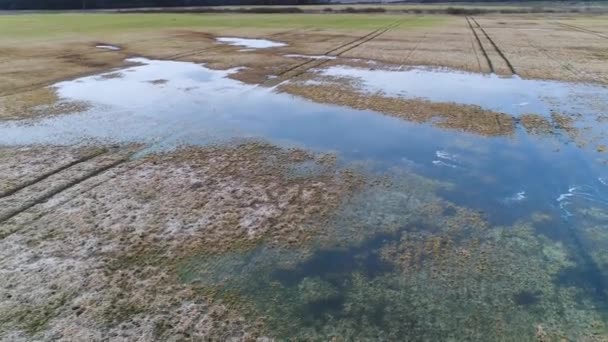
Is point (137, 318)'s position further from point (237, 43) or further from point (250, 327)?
point (237, 43)

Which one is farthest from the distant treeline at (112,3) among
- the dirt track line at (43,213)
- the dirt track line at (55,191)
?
the dirt track line at (43,213)

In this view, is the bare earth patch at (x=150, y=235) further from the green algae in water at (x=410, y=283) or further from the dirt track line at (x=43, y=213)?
the green algae in water at (x=410, y=283)

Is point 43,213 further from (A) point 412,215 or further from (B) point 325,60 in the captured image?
(B) point 325,60

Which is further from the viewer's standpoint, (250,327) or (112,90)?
(112,90)

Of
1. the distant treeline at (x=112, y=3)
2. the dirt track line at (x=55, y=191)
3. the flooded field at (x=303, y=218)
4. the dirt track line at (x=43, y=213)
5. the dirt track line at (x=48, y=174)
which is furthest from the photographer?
the distant treeline at (x=112, y=3)

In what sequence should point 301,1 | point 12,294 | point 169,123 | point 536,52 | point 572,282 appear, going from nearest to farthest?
1. point 12,294
2. point 572,282
3. point 169,123
4. point 536,52
5. point 301,1

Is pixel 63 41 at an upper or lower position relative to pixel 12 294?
upper

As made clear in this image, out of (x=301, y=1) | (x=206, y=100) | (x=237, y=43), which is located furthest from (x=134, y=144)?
(x=301, y=1)

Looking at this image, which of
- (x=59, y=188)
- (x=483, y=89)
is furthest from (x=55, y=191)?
(x=483, y=89)
